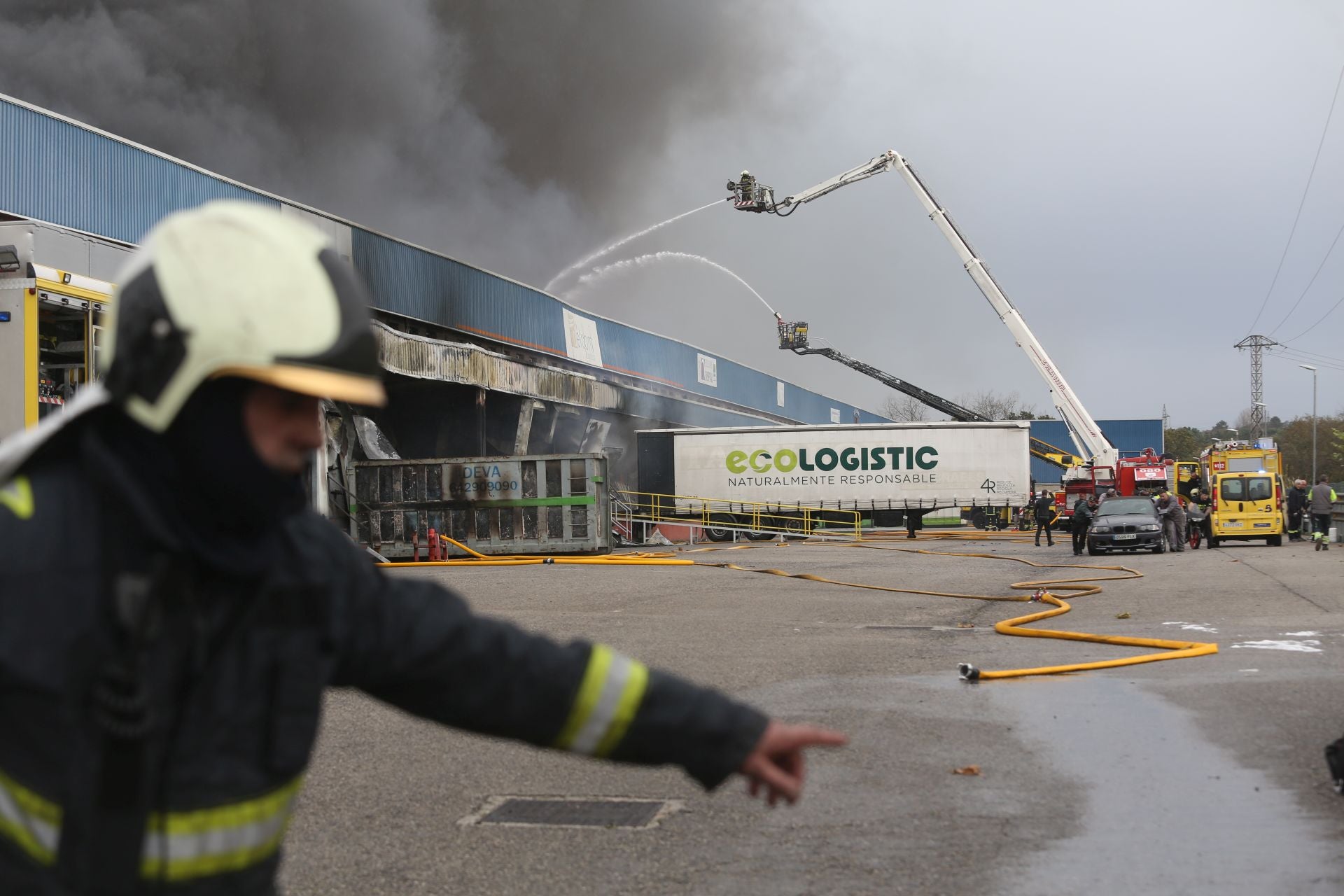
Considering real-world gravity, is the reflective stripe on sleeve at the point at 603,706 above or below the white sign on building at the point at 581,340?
below

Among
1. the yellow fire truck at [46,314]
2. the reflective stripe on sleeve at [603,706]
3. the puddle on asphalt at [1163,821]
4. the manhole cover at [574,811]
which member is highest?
the yellow fire truck at [46,314]

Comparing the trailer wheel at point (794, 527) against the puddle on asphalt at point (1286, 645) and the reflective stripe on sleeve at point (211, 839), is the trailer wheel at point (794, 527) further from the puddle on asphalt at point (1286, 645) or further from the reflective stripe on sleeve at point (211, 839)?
the reflective stripe on sleeve at point (211, 839)

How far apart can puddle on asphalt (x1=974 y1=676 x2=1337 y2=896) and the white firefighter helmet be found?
3.37 metres

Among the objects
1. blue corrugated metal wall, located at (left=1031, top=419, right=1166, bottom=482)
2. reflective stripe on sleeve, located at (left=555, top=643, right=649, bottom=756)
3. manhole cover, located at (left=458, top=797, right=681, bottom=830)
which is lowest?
manhole cover, located at (left=458, top=797, right=681, bottom=830)

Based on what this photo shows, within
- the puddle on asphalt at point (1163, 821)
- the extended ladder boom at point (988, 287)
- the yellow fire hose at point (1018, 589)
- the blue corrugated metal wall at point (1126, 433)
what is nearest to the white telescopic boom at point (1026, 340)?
the extended ladder boom at point (988, 287)

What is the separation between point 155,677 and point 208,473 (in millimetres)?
259

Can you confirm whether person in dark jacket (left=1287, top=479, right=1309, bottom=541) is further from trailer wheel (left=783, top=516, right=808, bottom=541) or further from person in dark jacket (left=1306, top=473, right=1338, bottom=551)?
trailer wheel (left=783, top=516, right=808, bottom=541)

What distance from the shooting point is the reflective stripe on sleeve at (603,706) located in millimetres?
2098

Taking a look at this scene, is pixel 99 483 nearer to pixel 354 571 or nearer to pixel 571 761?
pixel 354 571

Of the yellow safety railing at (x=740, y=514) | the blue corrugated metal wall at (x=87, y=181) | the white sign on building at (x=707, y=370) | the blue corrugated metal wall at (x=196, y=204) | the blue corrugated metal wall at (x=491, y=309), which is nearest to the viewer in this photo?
the blue corrugated metal wall at (x=87, y=181)

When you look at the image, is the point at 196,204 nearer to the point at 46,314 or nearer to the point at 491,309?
the point at 491,309

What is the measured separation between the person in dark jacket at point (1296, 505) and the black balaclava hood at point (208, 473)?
35.0m

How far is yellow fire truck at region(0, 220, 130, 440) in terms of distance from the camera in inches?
420

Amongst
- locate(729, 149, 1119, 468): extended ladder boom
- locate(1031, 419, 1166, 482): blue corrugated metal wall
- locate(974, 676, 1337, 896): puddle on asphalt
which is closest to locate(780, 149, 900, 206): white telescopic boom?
locate(729, 149, 1119, 468): extended ladder boom
